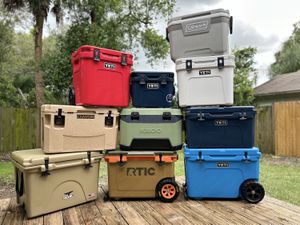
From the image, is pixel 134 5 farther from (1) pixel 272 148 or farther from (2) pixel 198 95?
(2) pixel 198 95

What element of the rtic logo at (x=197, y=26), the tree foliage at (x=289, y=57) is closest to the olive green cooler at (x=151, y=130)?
the rtic logo at (x=197, y=26)

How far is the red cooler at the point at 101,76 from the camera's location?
8.68 ft

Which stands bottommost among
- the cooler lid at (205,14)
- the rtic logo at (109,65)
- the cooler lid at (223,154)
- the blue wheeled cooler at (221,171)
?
the blue wheeled cooler at (221,171)

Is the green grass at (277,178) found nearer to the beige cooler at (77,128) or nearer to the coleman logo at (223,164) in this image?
the coleman logo at (223,164)

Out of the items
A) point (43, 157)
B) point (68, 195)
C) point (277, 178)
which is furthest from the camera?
point (277, 178)

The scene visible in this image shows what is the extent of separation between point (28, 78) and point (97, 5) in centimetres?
714

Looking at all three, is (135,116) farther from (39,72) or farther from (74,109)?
(39,72)

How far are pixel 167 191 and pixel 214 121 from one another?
0.75 m

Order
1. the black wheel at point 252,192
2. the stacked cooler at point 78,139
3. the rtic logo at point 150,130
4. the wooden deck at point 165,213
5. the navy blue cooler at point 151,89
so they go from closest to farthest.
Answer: the wooden deck at point 165,213 < the stacked cooler at point 78,139 < the black wheel at point 252,192 < the rtic logo at point 150,130 < the navy blue cooler at point 151,89

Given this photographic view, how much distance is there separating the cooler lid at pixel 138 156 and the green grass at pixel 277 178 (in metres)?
1.74

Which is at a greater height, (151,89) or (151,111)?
(151,89)

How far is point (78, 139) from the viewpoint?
103 inches

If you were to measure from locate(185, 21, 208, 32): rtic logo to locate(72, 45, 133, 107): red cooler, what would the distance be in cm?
64

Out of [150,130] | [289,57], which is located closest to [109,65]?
[150,130]
